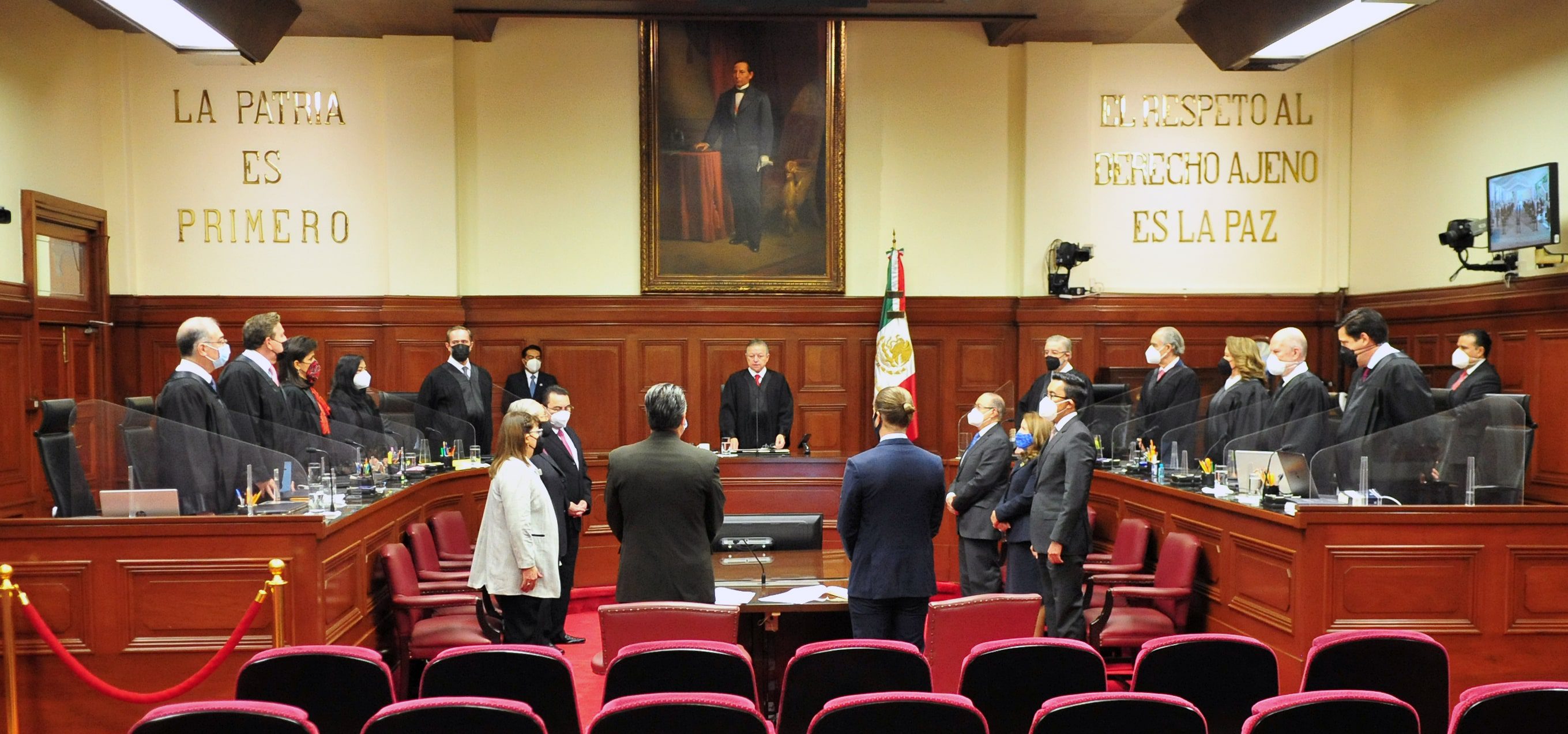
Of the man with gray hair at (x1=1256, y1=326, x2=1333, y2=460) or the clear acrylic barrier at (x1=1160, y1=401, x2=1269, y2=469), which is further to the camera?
the clear acrylic barrier at (x1=1160, y1=401, x2=1269, y2=469)

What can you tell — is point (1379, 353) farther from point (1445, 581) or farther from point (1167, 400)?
point (1167, 400)

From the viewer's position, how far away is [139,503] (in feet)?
16.5

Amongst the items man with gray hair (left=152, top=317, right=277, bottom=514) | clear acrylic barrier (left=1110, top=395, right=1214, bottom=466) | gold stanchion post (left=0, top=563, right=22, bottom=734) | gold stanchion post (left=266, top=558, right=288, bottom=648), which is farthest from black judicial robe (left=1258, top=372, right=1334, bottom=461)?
gold stanchion post (left=0, top=563, right=22, bottom=734)

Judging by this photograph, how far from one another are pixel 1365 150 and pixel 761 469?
6.78 m

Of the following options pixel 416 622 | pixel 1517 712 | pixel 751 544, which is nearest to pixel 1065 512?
pixel 751 544

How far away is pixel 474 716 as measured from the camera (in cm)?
270

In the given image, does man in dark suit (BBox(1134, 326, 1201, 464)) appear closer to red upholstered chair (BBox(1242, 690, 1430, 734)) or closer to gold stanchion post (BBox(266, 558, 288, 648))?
red upholstered chair (BBox(1242, 690, 1430, 734))

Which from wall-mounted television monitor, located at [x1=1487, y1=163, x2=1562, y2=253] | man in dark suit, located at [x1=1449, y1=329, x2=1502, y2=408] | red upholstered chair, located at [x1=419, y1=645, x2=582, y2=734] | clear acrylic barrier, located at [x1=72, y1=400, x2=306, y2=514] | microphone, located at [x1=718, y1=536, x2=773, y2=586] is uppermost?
wall-mounted television monitor, located at [x1=1487, y1=163, x2=1562, y2=253]

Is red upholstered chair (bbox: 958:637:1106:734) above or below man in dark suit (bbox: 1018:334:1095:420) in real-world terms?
below

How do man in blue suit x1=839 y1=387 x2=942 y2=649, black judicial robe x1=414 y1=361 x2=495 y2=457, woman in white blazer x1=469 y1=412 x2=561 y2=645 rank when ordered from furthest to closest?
1. black judicial robe x1=414 y1=361 x2=495 y2=457
2. woman in white blazer x1=469 y1=412 x2=561 y2=645
3. man in blue suit x1=839 y1=387 x2=942 y2=649

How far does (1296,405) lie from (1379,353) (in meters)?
0.62

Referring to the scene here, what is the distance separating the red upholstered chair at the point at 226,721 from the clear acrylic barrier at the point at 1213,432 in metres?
5.80

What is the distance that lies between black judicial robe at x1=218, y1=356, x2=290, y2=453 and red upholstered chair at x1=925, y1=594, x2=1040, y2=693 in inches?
146

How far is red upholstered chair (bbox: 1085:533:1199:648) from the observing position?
5742mm
